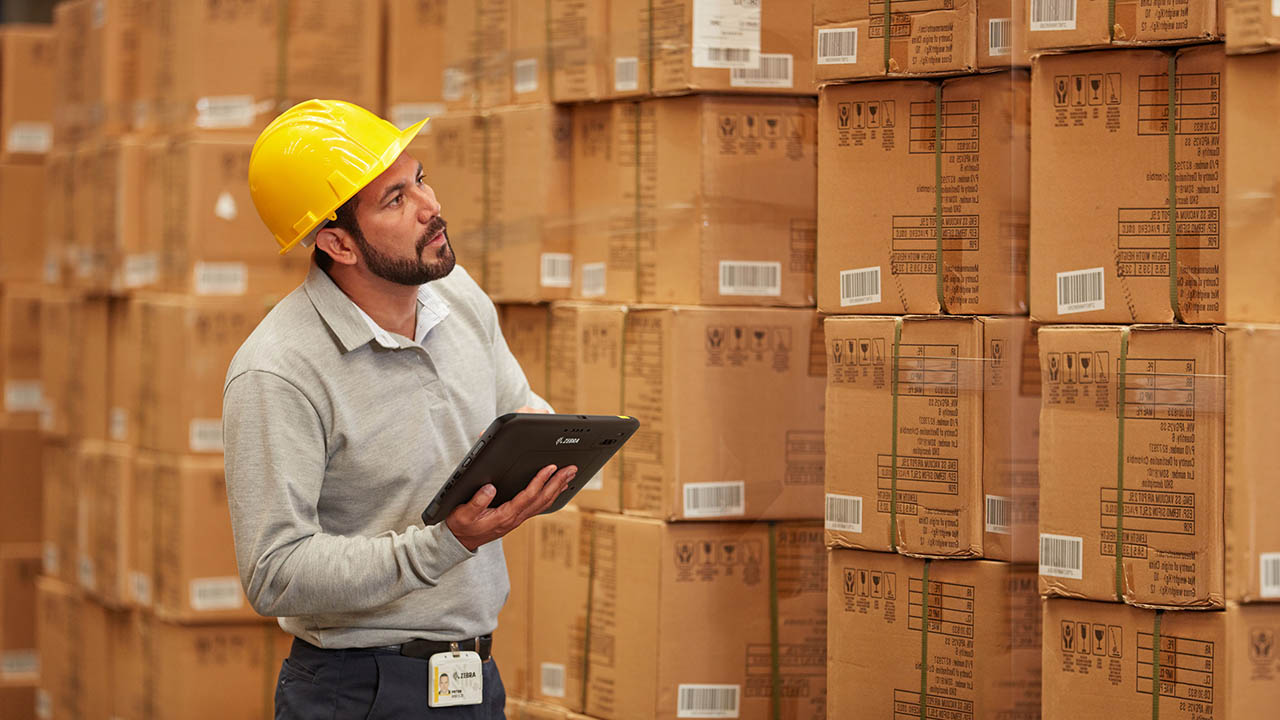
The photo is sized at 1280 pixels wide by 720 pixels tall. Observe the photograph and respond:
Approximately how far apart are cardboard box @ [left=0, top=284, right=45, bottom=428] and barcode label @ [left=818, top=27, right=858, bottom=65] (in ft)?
13.8

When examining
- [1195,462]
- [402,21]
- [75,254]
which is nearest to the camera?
[1195,462]

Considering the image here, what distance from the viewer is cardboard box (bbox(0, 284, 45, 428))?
585cm

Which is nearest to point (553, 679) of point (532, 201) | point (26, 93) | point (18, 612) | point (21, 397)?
point (532, 201)

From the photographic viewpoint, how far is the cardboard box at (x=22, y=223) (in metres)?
5.93

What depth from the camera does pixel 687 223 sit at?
326 cm

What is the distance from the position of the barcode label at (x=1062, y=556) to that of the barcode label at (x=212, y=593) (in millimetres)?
2782

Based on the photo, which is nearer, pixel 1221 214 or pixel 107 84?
pixel 1221 214

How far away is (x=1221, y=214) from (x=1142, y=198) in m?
0.14

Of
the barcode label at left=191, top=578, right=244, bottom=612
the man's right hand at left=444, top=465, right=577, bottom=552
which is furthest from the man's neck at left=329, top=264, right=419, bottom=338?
the barcode label at left=191, top=578, right=244, bottom=612

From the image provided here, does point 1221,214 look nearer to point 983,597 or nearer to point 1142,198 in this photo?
point 1142,198

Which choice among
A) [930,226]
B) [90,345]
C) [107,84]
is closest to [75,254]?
[90,345]

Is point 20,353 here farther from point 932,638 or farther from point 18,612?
point 932,638

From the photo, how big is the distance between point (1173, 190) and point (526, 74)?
1814 millimetres

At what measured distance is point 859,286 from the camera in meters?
2.89
